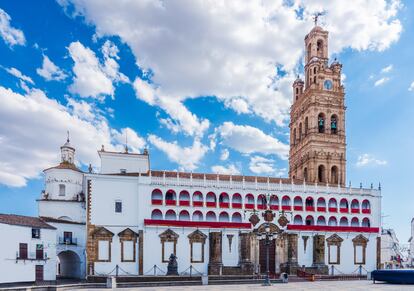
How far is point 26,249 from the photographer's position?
45625 millimetres

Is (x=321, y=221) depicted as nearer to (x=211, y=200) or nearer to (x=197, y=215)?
(x=211, y=200)

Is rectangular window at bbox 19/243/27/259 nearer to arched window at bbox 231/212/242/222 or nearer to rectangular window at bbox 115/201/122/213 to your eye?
rectangular window at bbox 115/201/122/213

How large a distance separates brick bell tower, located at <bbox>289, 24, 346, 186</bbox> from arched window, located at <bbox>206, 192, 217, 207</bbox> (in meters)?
19.0

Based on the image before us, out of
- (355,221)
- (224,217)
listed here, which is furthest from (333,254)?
(224,217)

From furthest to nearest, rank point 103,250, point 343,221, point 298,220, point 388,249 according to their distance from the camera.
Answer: point 388,249 < point 343,221 < point 298,220 < point 103,250

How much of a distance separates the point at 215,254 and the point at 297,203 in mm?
14787

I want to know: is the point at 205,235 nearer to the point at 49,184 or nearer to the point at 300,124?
the point at 49,184

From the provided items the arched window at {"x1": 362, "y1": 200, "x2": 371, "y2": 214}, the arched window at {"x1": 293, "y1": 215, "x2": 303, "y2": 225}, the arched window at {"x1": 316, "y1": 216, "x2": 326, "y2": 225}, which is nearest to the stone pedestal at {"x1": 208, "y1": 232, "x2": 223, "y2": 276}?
the arched window at {"x1": 293, "y1": 215, "x2": 303, "y2": 225}

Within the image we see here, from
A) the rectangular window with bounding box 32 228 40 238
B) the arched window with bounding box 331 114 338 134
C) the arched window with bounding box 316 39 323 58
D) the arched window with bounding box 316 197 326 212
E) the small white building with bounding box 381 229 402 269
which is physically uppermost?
the arched window with bounding box 316 39 323 58

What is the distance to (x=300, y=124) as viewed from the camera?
77.6 meters

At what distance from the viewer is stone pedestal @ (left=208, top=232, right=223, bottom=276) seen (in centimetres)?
5619

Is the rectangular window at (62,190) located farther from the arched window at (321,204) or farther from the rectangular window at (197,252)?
the arched window at (321,204)

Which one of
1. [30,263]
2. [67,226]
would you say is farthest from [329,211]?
[30,263]

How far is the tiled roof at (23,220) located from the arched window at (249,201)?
26.1 m
